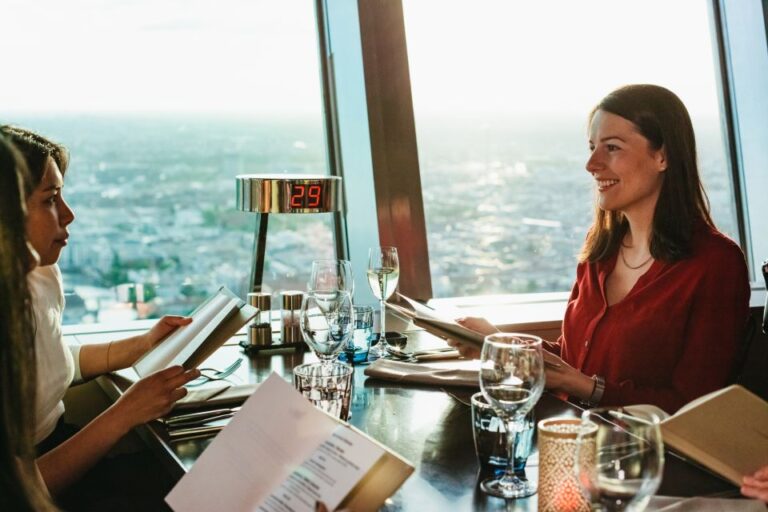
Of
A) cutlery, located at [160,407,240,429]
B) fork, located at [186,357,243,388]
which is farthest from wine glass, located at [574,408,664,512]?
fork, located at [186,357,243,388]

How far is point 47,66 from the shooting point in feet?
11.1

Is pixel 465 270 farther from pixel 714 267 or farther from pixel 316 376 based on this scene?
pixel 316 376

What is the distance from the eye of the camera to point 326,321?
2068mm

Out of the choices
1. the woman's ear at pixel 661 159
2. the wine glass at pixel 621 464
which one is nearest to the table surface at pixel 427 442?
the wine glass at pixel 621 464

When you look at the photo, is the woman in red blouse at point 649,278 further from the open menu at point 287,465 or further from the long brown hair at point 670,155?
the open menu at point 287,465

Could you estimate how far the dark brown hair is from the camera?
6.94ft

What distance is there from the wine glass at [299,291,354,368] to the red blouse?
2.16ft

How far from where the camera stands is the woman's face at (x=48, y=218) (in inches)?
82.9

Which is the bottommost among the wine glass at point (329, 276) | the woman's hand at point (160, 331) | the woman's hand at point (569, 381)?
the woman's hand at point (569, 381)

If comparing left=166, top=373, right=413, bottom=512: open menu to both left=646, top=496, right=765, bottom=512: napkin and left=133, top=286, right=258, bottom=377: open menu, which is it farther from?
left=133, top=286, right=258, bottom=377: open menu

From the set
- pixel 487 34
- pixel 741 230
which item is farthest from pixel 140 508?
pixel 741 230

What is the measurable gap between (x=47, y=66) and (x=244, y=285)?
1119 millimetres

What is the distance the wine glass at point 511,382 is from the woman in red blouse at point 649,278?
74 centimetres

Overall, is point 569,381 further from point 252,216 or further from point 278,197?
point 252,216
